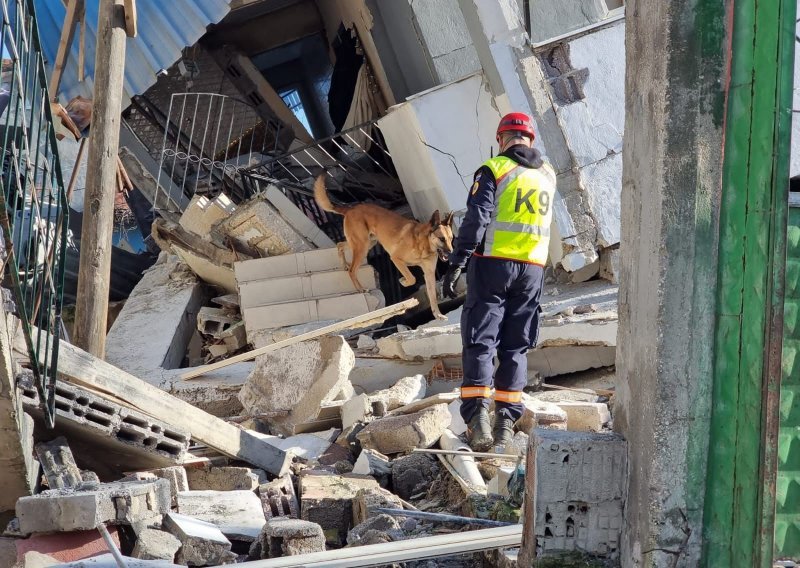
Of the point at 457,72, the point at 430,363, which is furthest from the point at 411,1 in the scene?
the point at 430,363

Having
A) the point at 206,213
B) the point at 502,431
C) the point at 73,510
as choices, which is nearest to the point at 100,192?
the point at 73,510

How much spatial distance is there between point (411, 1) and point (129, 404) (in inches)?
210

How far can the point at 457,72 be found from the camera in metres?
9.31

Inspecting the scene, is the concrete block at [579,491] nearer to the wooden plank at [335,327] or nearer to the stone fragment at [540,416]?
the stone fragment at [540,416]

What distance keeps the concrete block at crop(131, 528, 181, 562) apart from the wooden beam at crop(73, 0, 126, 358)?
214 centimetres

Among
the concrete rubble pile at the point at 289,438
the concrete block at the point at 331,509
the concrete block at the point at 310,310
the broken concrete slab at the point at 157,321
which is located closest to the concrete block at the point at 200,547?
the concrete rubble pile at the point at 289,438

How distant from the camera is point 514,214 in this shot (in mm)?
6266

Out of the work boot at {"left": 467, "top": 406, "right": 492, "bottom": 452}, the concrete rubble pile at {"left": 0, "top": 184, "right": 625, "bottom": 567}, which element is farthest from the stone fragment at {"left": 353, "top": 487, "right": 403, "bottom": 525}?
the work boot at {"left": 467, "top": 406, "right": 492, "bottom": 452}

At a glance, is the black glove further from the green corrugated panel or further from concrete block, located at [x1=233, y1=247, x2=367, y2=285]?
the green corrugated panel

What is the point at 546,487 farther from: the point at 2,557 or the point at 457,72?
the point at 457,72

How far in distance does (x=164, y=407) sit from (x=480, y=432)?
1707 millimetres

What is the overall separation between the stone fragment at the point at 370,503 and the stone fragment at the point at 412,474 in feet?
1.96

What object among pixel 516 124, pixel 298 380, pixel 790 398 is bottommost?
pixel 298 380

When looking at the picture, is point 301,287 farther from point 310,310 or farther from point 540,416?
point 540,416
